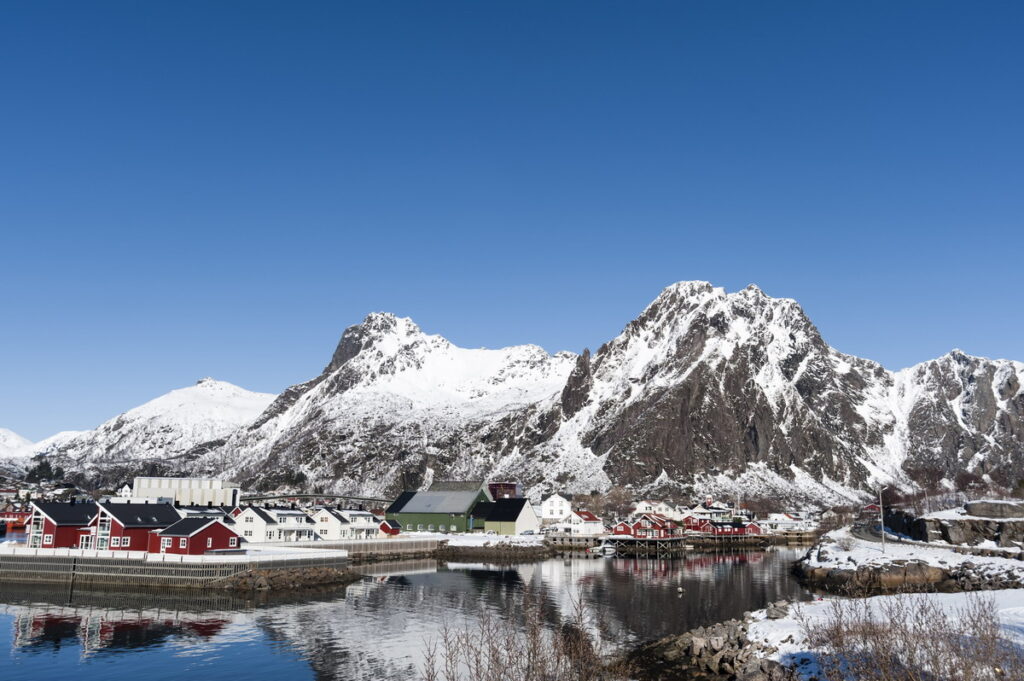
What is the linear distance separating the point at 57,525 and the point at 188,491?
71.3m

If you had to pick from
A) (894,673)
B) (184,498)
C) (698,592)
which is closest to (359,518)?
(184,498)

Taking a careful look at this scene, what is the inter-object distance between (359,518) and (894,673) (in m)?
107

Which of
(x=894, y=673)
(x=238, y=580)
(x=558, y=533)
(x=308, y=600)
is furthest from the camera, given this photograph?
(x=558, y=533)

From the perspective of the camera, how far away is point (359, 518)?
12644cm

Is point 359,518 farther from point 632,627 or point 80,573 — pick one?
point 632,627

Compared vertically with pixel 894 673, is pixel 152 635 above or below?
below

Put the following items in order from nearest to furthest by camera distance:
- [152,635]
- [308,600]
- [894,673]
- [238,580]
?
[894,673], [152,635], [308,600], [238,580]

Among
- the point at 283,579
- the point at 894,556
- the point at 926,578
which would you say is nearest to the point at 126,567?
the point at 283,579

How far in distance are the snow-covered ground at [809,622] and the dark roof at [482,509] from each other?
341 feet

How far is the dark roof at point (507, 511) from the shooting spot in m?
147

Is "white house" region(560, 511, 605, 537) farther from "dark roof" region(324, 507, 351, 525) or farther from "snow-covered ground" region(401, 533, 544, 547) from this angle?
"dark roof" region(324, 507, 351, 525)

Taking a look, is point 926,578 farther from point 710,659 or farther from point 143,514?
point 143,514

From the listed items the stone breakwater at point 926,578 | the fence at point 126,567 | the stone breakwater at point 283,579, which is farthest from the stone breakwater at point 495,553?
the stone breakwater at point 926,578

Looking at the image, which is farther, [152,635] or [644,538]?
[644,538]
